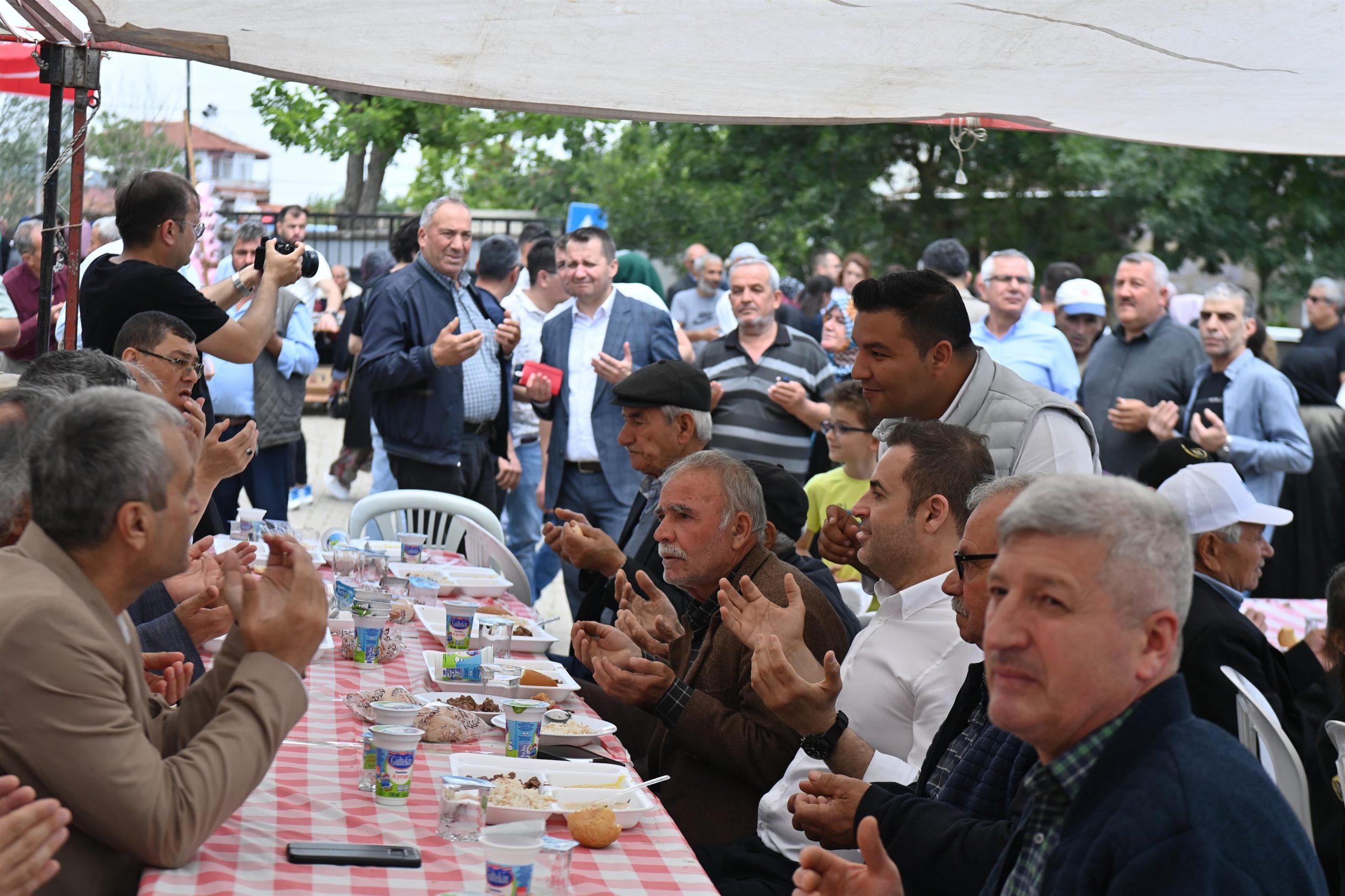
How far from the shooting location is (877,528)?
318 cm

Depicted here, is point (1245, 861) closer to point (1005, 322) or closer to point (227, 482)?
point (227, 482)

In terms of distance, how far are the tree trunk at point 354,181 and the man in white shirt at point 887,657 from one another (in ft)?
57.3

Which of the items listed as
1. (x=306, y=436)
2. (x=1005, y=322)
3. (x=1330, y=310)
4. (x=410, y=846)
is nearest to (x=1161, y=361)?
(x=1005, y=322)

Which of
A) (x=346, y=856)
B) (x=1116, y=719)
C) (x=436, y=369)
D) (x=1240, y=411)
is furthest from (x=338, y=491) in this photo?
(x=1116, y=719)

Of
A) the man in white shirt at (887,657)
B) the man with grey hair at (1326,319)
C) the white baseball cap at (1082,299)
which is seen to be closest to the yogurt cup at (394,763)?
the man in white shirt at (887,657)

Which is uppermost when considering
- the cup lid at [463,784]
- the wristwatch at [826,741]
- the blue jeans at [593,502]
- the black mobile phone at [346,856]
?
the cup lid at [463,784]

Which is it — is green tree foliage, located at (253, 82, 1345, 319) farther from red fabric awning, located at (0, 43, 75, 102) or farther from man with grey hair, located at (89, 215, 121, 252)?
red fabric awning, located at (0, 43, 75, 102)

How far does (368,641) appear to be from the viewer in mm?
3564

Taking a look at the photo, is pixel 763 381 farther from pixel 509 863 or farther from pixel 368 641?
pixel 509 863

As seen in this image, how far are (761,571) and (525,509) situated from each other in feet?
14.2

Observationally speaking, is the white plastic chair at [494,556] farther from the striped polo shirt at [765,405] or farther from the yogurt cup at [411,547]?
the striped polo shirt at [765,405]

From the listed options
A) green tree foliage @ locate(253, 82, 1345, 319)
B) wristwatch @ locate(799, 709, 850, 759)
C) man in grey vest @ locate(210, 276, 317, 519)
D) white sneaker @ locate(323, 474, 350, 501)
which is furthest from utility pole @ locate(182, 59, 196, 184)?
wristwatch @ locate(799, 709, 850, 759)

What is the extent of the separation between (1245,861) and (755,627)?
155cm

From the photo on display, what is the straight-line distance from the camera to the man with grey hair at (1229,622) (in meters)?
3.23
